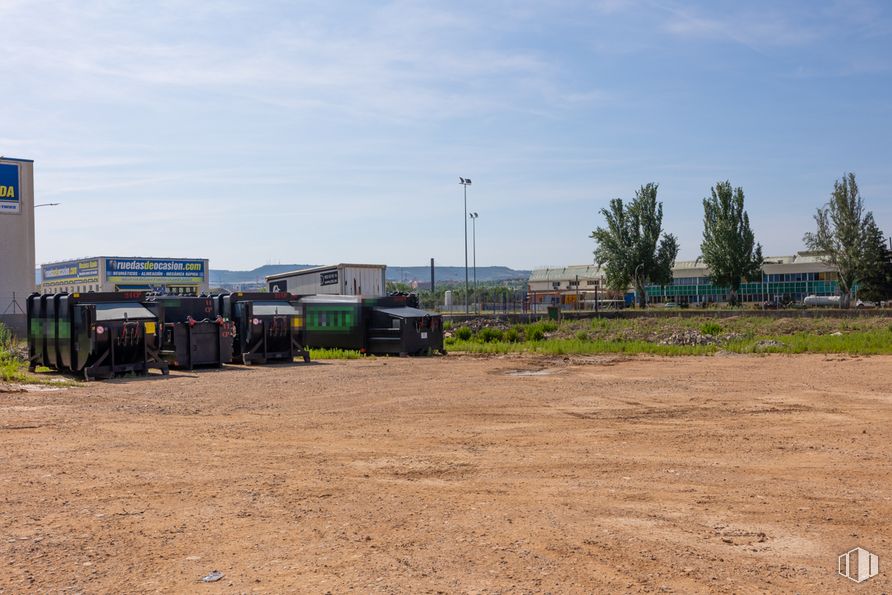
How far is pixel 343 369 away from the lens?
21.4 meters

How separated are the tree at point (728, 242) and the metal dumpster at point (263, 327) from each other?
177ft

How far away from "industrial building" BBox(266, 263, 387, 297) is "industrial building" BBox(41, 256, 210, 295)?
18.8 m

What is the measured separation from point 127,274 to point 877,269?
56640 millimetres

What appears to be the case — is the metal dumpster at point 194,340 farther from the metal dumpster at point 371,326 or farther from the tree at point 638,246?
the tree at point 638,246

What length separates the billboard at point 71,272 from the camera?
64.4 metres

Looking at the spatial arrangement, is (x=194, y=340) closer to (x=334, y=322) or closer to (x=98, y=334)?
(x=98, y=334)

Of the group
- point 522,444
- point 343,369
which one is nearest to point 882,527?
point 522,444

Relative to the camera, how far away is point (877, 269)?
203 ft

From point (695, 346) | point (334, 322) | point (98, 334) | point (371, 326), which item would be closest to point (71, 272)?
point (334, 322)

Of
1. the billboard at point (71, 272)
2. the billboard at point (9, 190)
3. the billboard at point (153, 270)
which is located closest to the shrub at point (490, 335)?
the billboard at point (9, 190)

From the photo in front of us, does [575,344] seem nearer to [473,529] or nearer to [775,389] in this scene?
[775,389]

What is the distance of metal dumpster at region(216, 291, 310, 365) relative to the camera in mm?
23438

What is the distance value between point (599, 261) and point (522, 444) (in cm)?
6646

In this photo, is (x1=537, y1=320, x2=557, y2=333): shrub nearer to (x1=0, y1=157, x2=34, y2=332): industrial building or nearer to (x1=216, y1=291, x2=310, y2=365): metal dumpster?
(x1=216, y1=291, x2=310, y2=365): metal dumpster
